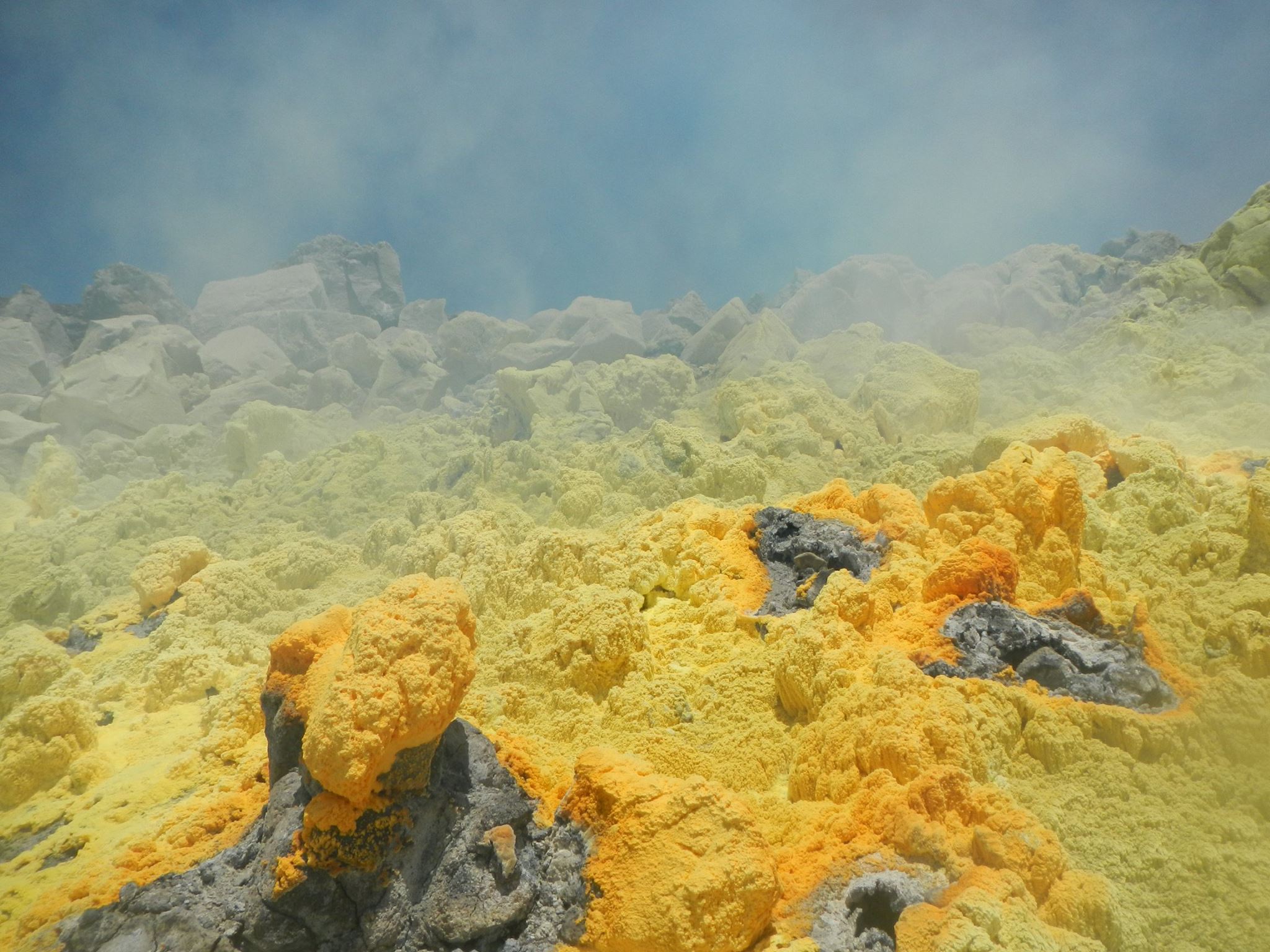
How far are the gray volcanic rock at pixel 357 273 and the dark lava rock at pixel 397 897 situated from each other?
3223 centimetres

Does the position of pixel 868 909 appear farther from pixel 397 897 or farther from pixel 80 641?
pixel 80 641

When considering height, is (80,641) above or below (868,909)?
above

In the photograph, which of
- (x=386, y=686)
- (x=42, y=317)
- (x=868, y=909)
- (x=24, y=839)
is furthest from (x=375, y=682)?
(x=42, y=317)

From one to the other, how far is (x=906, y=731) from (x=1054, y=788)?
1.96ft

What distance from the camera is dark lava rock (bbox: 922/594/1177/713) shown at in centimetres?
292

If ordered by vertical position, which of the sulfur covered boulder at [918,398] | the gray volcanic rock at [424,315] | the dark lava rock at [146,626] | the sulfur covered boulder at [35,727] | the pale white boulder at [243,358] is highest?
the gray volcanic rock at [424,315]

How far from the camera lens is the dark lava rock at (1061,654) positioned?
2922 millimetres

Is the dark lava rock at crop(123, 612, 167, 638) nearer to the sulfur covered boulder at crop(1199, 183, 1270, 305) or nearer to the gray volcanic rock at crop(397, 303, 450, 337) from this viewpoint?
the sulfur covered boulder at crop(1199, 183, 1270, 305)

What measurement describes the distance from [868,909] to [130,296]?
30991 millimetres

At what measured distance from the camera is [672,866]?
216cm

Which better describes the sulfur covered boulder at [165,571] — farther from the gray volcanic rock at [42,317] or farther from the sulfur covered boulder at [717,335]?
the gray volcanic rock at [42,317]

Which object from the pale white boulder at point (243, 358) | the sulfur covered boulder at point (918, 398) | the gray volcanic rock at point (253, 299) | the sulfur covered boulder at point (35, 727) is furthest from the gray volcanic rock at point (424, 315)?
A: the sulfur covered boulder at point (35, 727)

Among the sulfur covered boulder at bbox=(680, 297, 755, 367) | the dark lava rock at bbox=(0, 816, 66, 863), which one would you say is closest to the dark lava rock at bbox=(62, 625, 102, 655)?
the dark lava rock at bbox=(0, 816, 66, 863)

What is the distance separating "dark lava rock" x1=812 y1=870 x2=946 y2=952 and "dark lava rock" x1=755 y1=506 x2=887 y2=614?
72.8 inches
